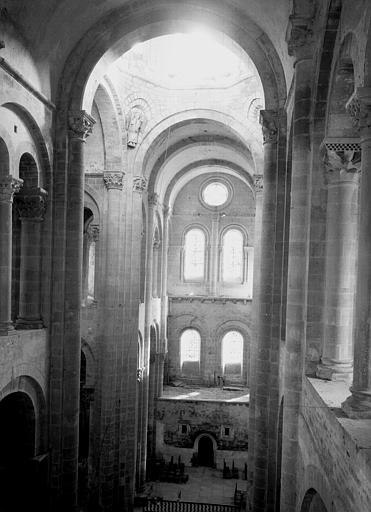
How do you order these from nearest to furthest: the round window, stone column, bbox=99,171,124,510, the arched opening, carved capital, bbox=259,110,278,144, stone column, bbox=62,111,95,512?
the arched opening → carved capital, bbox=259,110,278,144 → stone column, bbox=62,111,95,512 → stone column, bbox=99,171,124,510 → the round window

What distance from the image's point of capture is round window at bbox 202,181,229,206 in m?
32.3

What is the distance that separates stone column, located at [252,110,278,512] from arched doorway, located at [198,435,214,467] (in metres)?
14.9

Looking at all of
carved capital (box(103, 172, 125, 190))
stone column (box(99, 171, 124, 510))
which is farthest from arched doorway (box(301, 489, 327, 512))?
carved capital (box(103, 172, 125, 190))

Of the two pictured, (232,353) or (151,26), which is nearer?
(151,26)

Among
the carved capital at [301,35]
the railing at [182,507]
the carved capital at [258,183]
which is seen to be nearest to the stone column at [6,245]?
the carved capital at [301,35]

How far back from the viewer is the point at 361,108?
6.15m

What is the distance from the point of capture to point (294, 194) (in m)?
9.45

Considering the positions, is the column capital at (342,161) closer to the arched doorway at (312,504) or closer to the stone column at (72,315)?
the arched doorway at (312,504)

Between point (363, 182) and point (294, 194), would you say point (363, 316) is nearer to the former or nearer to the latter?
point (363, 182)

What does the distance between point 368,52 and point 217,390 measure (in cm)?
2620

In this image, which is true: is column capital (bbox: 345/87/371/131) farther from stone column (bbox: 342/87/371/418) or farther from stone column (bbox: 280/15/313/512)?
stone column (bbox: 280/15/313/512)

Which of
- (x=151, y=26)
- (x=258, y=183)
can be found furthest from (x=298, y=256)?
(x=258, y=183)

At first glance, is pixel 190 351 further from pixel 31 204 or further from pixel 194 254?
pixel 31 204

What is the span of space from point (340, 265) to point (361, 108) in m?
3.16
